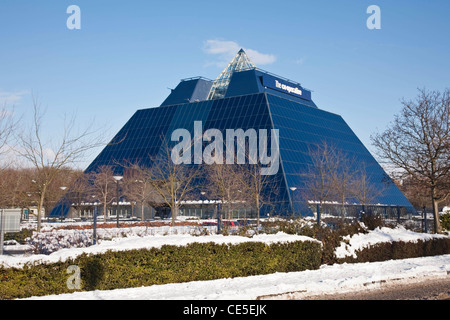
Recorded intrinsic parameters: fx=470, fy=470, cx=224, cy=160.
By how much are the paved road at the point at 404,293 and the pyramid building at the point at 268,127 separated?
31.8 meters

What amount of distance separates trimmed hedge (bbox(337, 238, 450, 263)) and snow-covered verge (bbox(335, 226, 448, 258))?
0.45 ft

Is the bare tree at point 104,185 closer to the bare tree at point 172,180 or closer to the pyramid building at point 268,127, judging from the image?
the pyramid building at point 268,127

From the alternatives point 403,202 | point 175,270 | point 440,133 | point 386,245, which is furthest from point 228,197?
point 403,202

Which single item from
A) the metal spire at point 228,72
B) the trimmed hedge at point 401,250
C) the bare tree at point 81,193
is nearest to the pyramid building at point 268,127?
the metal spire at point 228,72

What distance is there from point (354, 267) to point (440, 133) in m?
15.5

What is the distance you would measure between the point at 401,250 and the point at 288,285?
9.36m

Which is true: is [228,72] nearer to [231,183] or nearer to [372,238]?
[231,183]

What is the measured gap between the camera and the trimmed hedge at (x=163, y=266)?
34.7 feet

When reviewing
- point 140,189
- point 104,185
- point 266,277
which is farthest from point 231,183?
point 266,277

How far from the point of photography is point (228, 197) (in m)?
39.5

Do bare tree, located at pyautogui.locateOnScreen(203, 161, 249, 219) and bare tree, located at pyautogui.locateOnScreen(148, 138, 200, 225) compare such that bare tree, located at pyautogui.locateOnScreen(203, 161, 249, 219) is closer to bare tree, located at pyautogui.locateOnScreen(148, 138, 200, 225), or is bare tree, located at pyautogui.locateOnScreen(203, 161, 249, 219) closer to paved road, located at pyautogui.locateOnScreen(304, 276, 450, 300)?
bare tree, located at pyautogui.locateOnScreen(148, 138, 200, 225)

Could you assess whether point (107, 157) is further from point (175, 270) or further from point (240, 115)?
point (175, 270)

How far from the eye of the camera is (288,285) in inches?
471

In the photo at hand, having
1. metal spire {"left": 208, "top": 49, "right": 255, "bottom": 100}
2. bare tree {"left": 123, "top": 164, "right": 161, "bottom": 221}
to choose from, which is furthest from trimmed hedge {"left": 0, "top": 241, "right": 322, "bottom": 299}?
metal spire {"left": 208, "top": 49, "right": 255, "bottom": 100}
